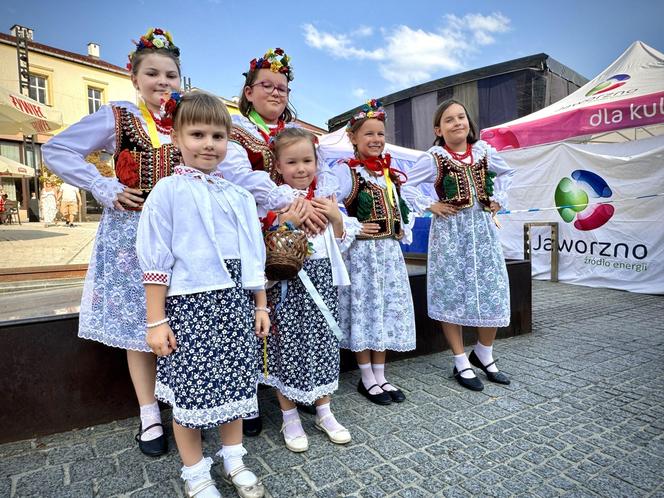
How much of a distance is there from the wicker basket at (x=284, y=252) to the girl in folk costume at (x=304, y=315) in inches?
5.2

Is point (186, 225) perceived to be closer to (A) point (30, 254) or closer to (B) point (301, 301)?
(B) point (301, 301)

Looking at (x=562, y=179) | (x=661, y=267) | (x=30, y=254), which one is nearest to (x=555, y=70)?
(x=562, y=179)

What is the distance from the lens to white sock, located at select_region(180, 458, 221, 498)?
1632mm

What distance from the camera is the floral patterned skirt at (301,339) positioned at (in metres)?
2.08

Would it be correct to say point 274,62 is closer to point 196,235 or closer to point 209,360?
point 196,235

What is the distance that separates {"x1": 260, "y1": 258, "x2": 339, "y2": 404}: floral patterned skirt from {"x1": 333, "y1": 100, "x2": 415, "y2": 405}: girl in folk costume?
1.74ft

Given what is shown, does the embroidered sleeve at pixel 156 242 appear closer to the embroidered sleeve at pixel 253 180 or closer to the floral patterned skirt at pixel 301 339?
the embroidered sleeve at pixel 253 180

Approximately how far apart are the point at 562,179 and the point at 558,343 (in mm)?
4361

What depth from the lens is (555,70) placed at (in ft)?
37.6

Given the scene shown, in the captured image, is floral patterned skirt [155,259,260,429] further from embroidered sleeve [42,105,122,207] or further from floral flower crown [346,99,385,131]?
floral flower crown [346,99,385,131]

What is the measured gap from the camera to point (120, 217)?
2041 mm

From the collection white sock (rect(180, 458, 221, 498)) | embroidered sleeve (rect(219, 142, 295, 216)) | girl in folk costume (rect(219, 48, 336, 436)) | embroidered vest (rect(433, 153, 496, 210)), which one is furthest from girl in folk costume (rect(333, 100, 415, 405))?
white sock (rect(180, 458, 221, 498))

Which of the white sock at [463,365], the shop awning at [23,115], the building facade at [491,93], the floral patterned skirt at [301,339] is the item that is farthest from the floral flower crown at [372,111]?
the building facade at [491,93]

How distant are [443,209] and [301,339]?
55.9 inches
